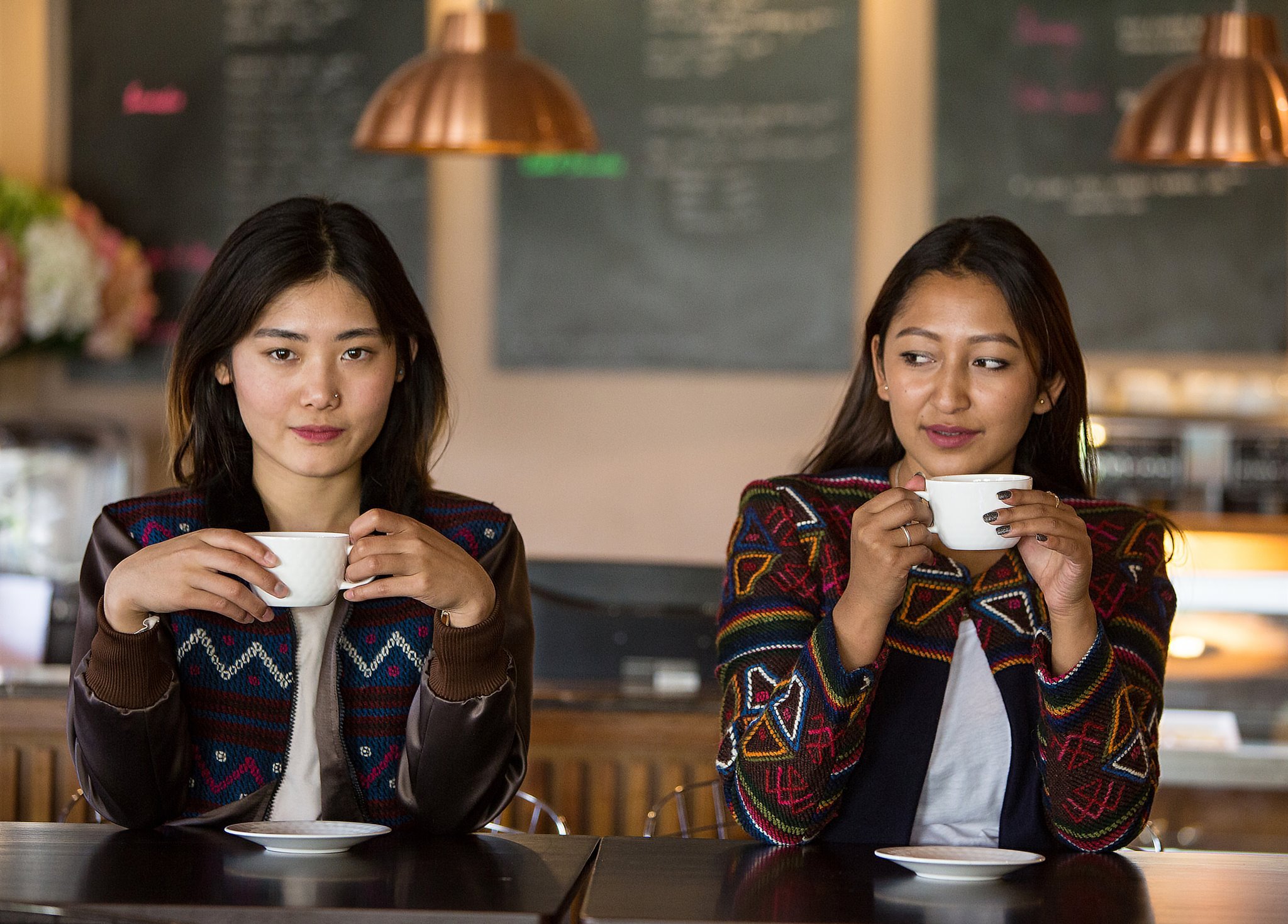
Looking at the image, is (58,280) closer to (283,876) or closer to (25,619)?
(25,619)

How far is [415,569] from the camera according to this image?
57.6 inches

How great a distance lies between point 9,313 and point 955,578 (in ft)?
9.66

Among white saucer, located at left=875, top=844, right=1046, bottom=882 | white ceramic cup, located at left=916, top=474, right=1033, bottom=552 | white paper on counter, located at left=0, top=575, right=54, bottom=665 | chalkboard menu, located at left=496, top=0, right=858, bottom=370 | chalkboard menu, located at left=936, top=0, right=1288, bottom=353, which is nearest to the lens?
white saucer, located at left=875, top=844, right=1046, bottom=882

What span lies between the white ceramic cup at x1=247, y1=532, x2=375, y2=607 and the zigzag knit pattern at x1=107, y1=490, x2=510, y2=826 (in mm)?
289

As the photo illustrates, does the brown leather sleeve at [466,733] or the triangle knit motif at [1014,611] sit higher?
the triangle knit motif at [1014,611]

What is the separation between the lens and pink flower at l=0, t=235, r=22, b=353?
3.84m

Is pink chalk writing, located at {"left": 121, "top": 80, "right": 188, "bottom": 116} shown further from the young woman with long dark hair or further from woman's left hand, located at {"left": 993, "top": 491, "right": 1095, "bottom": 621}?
woman's left hand, located at {"left": 993, "top": 491, "right": 1095, "bottom": 621}

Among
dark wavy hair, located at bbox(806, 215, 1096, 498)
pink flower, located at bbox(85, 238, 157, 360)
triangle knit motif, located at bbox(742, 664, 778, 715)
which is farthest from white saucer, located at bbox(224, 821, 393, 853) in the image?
pink flower, located at bbox(85, 238, 157, 360)

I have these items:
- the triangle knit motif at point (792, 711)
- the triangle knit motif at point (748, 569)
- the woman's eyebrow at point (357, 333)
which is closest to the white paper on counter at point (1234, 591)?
the triangle knit motif at point (748, 569)

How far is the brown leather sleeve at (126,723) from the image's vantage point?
1.50 meters

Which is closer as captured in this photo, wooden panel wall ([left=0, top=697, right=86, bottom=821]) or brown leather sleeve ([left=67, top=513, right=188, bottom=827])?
brown leather sleeve ([left=67, top=513, right=188, bottom=827])

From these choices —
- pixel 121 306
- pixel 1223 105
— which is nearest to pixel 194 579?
pixel 1223 105

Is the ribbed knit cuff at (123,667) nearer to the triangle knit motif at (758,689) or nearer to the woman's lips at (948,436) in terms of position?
the triangle knit motif at (758,689)

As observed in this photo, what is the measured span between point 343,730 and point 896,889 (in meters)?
0.67
